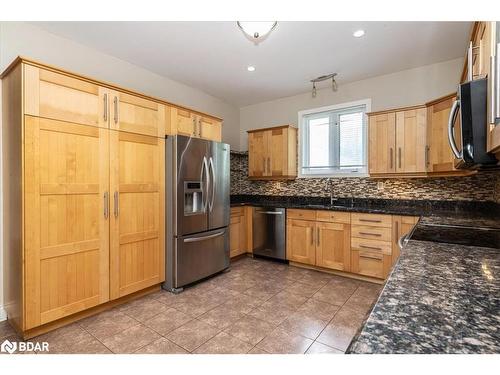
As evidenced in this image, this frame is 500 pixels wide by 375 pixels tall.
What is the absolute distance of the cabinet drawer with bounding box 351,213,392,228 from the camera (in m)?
2.96

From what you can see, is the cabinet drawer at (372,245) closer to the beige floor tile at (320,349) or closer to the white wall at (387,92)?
the beige floor tile at (320,349)

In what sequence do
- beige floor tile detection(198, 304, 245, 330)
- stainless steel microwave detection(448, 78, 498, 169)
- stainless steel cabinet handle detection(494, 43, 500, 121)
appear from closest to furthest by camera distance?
1. stainless steel cabinet handle detection(494, 43, 500, 121)
2. stainless steel microwave detection(448, 78, 498, 169)
3. beige floor tile detection(198, 304, 245, 330)

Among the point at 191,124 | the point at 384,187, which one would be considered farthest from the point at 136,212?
the point at 384,187

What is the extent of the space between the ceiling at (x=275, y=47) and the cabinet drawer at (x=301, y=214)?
184 cm

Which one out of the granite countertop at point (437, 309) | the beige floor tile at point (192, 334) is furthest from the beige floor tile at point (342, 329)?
the granite countertop at point (437, 309)

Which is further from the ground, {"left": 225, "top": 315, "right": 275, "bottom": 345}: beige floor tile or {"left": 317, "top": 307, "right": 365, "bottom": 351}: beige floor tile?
{"left": 225, "top": 315, "right": 275, "bottom": 345}: beige floor tile

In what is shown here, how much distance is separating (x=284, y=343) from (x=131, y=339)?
3.75 ft

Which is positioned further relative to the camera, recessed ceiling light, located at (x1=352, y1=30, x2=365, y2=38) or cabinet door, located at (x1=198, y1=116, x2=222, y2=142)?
cabinet door, located at (x1=198, y1=116, x2=222, y2=142)

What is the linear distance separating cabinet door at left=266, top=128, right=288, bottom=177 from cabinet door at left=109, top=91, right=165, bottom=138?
74.3 inches

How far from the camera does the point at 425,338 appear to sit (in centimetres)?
46

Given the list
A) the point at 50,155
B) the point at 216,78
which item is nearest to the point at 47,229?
the point at 50,155

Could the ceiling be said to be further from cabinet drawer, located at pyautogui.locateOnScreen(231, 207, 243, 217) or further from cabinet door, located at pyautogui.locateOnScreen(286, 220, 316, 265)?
cabinet door, located at pyautogui.locateOnScreen(286, 220, 316, 265)

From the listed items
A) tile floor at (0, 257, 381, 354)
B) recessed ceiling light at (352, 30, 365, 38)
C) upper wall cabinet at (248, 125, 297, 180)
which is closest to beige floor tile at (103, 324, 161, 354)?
tile floor at (0, 257, 381, 354)
